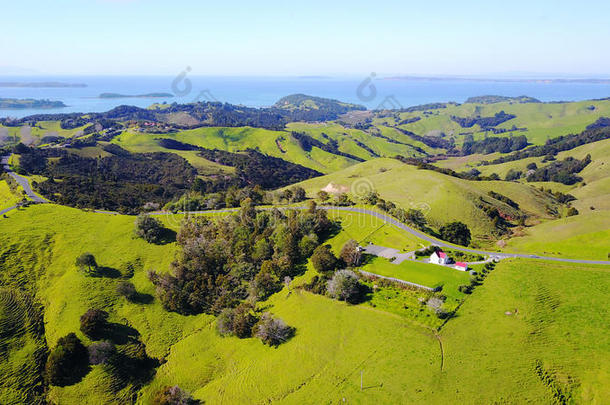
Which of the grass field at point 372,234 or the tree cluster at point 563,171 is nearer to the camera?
the grass field at point 372,234

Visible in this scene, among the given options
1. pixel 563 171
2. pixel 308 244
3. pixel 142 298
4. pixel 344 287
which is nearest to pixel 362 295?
pixel 344 287

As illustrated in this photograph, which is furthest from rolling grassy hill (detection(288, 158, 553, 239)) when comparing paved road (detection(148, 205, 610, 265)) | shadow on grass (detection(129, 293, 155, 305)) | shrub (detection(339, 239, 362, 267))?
shadow on grass (detection(129, 293, 155, 305))

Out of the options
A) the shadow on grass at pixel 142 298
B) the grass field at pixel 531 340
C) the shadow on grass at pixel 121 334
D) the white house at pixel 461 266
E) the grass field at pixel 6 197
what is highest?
the grass field at pixel 6 197

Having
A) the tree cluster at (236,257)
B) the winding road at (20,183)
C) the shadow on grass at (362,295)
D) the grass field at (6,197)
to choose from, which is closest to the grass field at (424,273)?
the shadow on grass at (362,295)

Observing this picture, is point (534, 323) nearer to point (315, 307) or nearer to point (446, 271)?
point (446, 271)

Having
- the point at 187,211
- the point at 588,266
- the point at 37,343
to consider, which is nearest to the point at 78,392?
the point at 37,343

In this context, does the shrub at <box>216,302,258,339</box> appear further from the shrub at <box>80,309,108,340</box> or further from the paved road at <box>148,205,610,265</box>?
the paved road at <box>148,205,610,265</box>

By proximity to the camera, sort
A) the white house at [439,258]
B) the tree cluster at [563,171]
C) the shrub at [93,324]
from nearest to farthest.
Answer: the shrub at [93,324] < the white house at [439,258] < the tree cluster at [563,171]

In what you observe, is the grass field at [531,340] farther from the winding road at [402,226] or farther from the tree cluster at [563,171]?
the tree cluster at [563,171]
